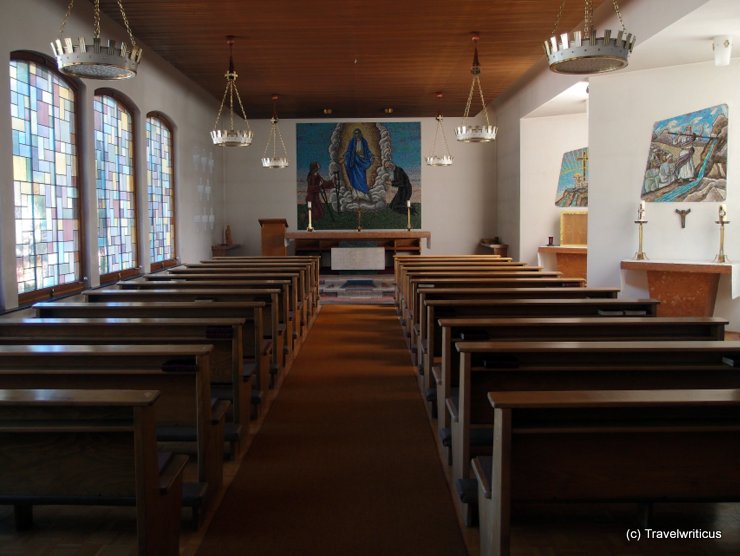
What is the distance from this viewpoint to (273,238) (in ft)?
49.2

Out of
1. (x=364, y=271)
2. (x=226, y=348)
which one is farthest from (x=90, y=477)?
(x=364, y=271)

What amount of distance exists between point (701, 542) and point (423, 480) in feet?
4.56

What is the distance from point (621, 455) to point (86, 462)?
5.96 ft

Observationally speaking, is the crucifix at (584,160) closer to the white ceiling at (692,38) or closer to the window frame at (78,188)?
the white ceiling at (692,38)

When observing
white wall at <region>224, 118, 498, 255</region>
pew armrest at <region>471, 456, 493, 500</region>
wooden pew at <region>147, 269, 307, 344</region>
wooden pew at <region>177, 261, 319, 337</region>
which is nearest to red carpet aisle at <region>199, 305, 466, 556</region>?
pew armrest at <region>471, 456, 493, 500</region>

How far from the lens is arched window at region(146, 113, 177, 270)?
1123 centimetres

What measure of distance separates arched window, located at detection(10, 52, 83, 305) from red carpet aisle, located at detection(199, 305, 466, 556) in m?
3.37

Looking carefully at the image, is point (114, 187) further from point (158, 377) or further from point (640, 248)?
point (640, 248)

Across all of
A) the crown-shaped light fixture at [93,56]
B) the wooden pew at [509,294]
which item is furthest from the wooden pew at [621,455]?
the crown-shaped light fixture at [93,56]

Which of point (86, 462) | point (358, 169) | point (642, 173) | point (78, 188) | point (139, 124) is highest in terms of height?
point (139, 124)

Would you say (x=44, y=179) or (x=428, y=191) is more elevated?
(x=428, y=191)

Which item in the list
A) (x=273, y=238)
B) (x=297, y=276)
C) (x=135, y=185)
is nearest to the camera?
(x=297, y=276)

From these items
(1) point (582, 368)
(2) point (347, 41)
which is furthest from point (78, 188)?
(1) point (582, 368)

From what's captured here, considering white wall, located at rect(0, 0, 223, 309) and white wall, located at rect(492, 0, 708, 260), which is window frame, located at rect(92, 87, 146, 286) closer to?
white wall, located at rect(0, 0, 223, 309)
